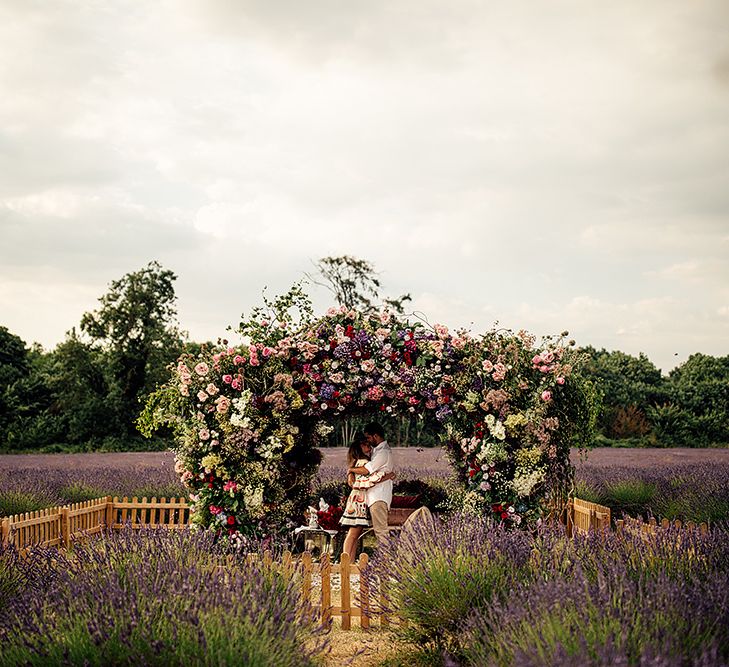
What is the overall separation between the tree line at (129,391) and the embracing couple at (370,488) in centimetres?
2206

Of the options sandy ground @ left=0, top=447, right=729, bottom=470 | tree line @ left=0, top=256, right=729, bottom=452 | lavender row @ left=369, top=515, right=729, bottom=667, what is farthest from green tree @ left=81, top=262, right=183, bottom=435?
lavender row @ left=369, top=515, right=729, bottom=667

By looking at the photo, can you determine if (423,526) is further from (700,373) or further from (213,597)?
(700,373)

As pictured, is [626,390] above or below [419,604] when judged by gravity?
above

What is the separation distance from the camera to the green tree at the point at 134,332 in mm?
33969

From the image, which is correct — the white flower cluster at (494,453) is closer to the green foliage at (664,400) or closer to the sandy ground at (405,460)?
the sandy ground at (405,460)

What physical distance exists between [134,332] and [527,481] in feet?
91.9

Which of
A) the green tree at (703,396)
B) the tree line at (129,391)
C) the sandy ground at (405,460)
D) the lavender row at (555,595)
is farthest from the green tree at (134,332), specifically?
the lavender row at (555,595)

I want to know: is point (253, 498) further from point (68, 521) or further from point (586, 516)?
point (586, 516)

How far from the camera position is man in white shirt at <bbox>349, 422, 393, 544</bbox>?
9227 millimetres

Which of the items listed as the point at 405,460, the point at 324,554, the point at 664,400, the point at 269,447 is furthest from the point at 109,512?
the point at 664,400

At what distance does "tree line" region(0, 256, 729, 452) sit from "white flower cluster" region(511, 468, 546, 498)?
22.6 m

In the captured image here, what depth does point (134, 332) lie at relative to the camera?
113 ft

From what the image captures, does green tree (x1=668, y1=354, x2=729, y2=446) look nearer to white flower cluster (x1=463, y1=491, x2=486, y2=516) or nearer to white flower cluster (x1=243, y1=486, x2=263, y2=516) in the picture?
white flower cluster (x1=463, y1=491, x2=486, y2=516)

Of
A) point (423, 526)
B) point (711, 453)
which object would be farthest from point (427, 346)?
point (711, 453)
